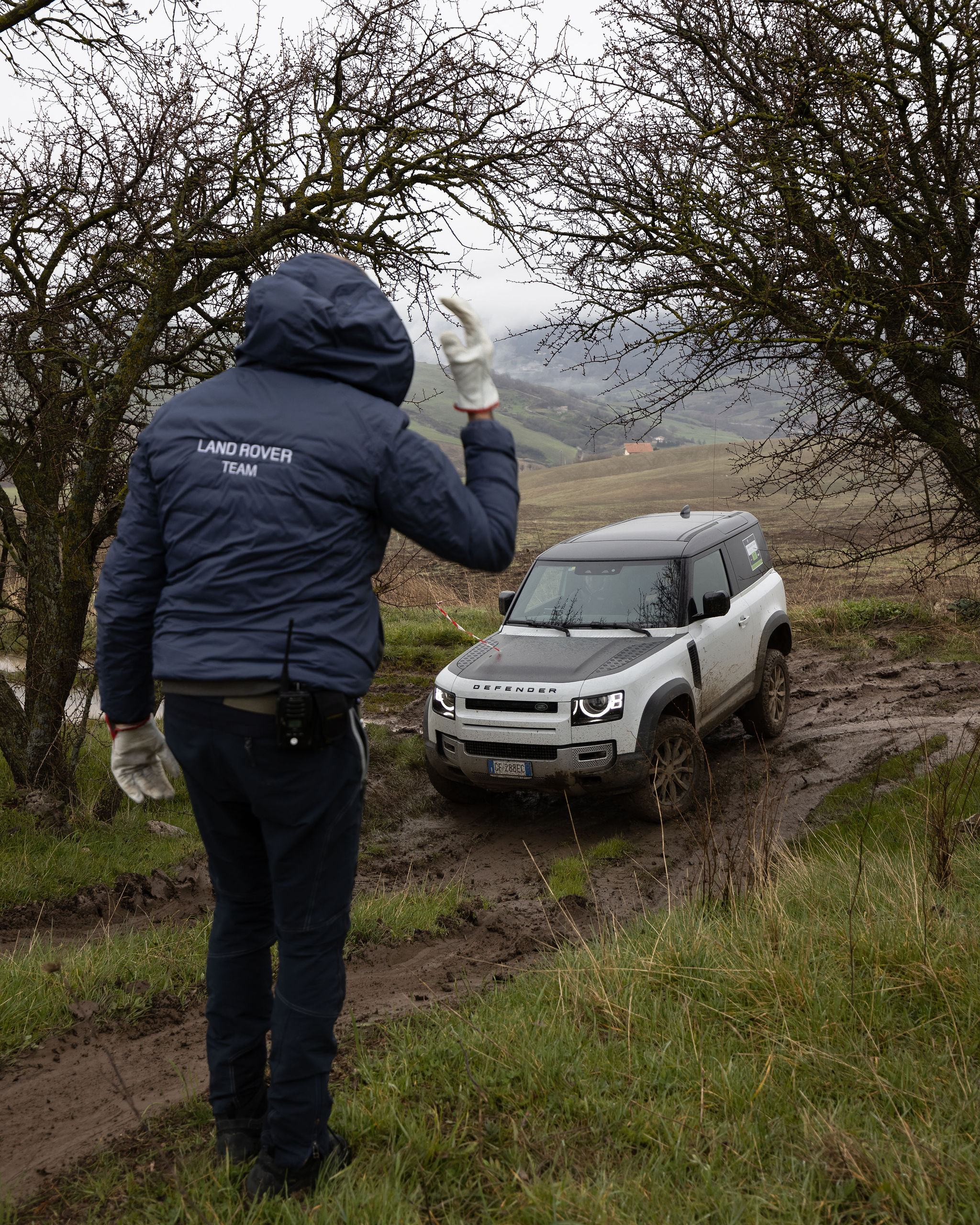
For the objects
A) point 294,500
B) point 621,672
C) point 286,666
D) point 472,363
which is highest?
point 472,363

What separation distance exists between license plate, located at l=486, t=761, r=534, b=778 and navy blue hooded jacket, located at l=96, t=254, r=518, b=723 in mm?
4608

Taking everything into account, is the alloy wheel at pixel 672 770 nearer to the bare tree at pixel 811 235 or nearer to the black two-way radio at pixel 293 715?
the bare tree at pixel 811 235

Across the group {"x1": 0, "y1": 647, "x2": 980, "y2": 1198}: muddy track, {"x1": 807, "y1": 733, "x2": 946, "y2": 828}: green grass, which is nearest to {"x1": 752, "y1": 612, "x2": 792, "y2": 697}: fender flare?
{"x1": 0, "y1": 647, "x2": 980, "y2": 1198}: muddy track

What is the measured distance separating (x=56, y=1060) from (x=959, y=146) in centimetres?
670

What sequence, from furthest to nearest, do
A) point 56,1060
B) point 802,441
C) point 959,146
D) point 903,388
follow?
point 802,441
point 903,388
point 959,146
point 56,1060

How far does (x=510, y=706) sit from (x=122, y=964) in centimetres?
334

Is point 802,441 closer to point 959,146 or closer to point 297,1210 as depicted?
point 959,146

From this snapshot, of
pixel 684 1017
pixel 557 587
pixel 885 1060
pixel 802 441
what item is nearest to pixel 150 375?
pixel 557 587

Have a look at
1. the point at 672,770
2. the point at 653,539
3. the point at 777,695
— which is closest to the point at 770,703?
the point at 777,695

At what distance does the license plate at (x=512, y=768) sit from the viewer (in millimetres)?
7055

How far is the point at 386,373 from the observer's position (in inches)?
99.7

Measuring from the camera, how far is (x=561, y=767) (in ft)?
22.8

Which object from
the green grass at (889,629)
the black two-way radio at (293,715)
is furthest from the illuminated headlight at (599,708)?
the green grass at (889,629)

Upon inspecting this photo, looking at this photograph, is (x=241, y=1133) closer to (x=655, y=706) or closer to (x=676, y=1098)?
(x=676, y=1098)
